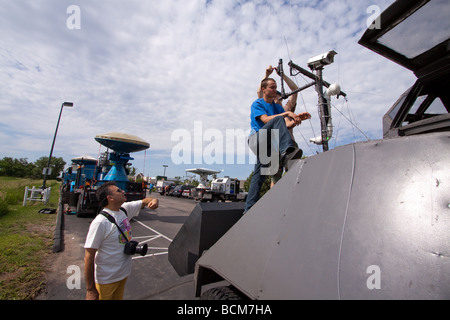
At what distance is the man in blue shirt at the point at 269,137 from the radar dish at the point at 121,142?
1156 cm

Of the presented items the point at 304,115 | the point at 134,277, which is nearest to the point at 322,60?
the point at 304,115

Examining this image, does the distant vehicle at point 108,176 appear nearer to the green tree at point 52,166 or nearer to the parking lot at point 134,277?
the parking lot at point 134,277

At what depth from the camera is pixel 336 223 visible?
1090mm

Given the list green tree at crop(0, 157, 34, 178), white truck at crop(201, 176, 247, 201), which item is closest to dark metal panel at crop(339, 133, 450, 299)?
white truck at crop(201, 176, 247, 201)

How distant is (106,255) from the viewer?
2.15 m

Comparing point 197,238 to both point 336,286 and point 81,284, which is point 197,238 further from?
point 81,284

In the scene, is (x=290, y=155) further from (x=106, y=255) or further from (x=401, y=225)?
(x=106, y=255)

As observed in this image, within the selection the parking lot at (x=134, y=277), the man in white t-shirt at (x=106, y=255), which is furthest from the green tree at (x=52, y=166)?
Result: the man in white t-shirt at (x=106, y=255)

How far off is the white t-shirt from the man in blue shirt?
1450 millimetres

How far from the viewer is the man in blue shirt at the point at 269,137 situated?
2076 millimetres

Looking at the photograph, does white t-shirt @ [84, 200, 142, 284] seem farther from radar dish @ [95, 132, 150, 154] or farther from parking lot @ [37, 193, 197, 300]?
radar dish @ [95, 132, 150, 154]

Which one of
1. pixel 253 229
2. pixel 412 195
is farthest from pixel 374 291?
pixel 253 229

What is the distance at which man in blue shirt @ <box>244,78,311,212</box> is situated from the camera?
208 centimetres

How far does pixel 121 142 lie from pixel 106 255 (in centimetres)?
1157
